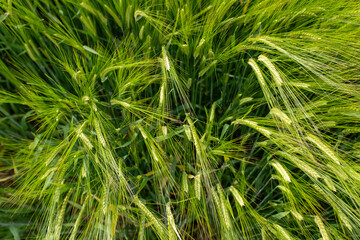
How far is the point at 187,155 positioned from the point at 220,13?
0.49 meters

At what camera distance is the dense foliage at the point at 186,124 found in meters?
0.84

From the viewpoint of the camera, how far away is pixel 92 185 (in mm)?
1006

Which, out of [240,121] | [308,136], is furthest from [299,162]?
[240,121]

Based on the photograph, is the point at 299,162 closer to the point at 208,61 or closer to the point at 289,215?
the point at 289,215

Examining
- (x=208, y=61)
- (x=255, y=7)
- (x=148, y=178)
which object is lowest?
(x=148, y=178)

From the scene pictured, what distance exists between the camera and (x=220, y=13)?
2.95 ft

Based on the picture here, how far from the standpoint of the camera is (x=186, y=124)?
100 cm

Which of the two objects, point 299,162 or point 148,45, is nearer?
point 299,162

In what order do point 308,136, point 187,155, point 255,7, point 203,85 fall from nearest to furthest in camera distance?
1. point 308,136
2. point 255,7
3. point 187,155
4. point 203,85

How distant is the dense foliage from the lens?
836 mm

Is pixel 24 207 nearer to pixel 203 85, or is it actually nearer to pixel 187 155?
pixel 187 155

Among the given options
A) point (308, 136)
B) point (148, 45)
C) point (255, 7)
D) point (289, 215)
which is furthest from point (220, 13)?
point (289, 215)

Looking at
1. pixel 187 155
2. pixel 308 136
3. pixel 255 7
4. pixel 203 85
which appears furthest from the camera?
pixel 203 85

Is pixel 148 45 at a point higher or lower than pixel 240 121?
higher
